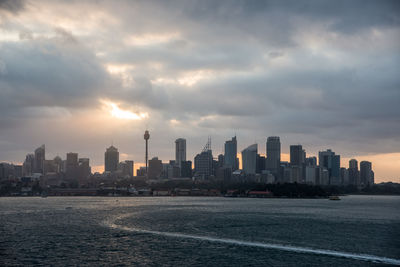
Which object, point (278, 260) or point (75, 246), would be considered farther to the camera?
point (75, 246)

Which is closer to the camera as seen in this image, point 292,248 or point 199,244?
point 292,248

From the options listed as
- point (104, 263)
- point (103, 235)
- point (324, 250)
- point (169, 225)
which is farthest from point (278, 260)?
point (169, 225)

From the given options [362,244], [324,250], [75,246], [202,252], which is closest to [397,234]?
[362,244]

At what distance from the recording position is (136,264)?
5734 centimetres

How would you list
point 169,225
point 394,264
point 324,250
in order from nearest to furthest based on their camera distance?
point 394,264 → point 324,250 → point 169,225

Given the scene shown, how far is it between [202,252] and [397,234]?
47.7 m

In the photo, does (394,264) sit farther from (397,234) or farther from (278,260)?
(397,234)

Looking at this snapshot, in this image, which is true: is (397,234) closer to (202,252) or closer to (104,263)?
(202,252)

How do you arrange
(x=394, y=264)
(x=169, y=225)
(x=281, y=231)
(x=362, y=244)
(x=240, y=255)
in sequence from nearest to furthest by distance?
(x=394, y=264) < (x=240, y=255) < (x=362, y=244) < (x=281, y=231) < (x=169, y=225)

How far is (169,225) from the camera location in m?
101

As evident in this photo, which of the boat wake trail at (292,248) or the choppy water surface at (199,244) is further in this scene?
the boat wake trail at (292,248)

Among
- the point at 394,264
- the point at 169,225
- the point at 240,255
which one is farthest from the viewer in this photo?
the point at 169,225

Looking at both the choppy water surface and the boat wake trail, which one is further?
the boat wake trail

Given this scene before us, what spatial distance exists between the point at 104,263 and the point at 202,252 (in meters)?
15.8
